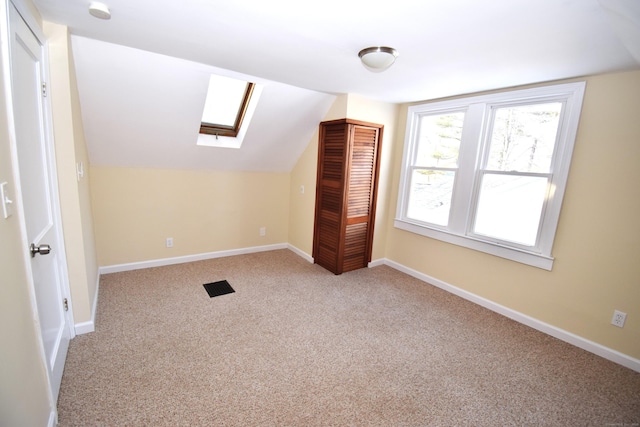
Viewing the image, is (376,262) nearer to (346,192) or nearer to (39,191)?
(346,192)

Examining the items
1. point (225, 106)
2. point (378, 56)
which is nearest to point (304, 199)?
point (225, 106)

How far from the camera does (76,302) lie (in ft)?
6.72

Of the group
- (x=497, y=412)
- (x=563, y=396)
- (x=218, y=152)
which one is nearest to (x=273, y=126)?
(x=218, y=152)

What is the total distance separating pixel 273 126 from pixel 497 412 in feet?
10.2

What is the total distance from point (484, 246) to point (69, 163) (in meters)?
3.50

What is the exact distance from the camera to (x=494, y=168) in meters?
2.73

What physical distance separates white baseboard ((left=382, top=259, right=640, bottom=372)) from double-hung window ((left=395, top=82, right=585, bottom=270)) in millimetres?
510

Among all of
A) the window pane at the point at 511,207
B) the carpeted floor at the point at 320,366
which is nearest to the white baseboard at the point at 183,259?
the carpeted floor at the point at 320,366

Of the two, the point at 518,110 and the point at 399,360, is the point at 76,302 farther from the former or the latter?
the point at 518,110

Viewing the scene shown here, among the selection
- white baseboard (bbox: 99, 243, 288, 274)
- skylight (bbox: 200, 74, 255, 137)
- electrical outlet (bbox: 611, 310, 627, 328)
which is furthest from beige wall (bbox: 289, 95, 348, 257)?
electrical outlet (bbox: 611, 310, 627, 328)

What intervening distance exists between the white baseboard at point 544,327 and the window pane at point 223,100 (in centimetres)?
290

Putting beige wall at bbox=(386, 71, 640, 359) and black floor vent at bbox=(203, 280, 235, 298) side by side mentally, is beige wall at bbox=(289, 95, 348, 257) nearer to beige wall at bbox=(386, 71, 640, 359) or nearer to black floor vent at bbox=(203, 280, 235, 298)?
black floor vent at bbox=(203, 280, 235, 298)

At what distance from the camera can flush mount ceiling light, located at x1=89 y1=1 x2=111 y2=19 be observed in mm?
1493

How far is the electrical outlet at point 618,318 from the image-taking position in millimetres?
2083
